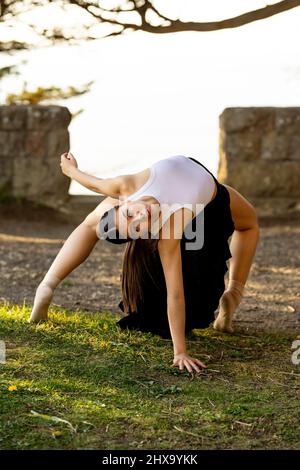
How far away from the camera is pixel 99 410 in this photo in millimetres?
2836

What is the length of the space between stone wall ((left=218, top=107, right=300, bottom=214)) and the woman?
13.3 ft

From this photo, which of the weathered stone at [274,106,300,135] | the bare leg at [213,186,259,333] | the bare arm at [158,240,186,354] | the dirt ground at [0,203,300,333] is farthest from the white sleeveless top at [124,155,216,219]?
the weathered stone at [274,106,300,135]

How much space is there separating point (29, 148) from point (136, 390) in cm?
521

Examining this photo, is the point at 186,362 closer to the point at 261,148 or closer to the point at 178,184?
the point at 178,184

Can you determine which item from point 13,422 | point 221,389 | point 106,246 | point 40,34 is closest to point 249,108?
point 106,246

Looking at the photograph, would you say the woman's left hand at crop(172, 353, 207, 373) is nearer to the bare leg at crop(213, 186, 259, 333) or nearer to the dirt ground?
the bare leg at crop(213, 186, 259, 333)

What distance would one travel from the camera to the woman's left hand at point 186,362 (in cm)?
328

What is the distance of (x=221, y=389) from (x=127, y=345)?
564 mm

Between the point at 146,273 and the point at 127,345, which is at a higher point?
the point at 146,273

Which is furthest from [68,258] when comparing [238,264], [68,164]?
[238,264]

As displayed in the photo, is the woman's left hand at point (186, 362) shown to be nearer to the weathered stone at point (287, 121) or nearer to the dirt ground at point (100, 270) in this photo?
the dirt ground at point (100, 270)

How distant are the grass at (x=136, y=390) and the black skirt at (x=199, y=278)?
8 cm

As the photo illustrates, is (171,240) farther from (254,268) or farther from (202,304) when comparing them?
(254,268)

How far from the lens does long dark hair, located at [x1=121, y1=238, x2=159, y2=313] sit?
143 inches
